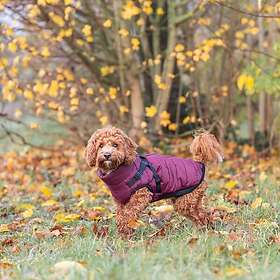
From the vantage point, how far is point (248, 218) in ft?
20.6

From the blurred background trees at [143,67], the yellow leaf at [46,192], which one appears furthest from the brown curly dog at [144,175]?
the blurred background trees at [143,67]

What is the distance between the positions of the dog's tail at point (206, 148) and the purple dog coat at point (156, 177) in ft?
0.27

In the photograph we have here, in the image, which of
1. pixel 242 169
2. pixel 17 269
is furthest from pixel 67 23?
pixel 17 269

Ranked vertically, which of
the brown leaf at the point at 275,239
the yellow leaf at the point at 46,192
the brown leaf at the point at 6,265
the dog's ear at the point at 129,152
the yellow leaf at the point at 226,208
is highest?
the dog's ear at the point at 129,152

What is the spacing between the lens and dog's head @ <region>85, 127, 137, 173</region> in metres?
5.37

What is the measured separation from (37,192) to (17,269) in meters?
5.14

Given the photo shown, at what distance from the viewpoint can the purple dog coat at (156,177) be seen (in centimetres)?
557

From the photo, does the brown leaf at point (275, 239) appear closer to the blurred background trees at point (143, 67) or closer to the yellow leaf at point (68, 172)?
the blurred background trees at point (143, 67)

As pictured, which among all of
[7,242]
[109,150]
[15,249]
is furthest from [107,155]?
[7,242]

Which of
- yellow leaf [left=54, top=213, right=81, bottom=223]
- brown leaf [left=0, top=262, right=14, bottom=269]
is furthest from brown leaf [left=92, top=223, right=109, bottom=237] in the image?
brown leaf [left=0, top=262, right=14, bottom=269]

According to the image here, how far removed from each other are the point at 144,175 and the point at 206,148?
2.35 feet

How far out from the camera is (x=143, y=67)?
11.6 metres

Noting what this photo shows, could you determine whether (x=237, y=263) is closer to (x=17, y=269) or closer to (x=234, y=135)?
(x=17, y=269)

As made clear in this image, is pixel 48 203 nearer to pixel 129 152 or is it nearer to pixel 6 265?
pixel 129 152
